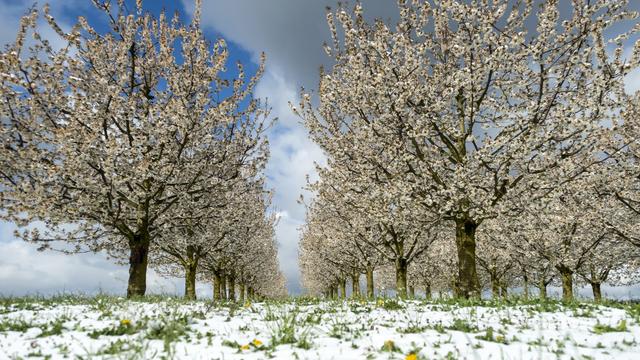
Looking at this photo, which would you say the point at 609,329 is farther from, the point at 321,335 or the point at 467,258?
the point at 467,258

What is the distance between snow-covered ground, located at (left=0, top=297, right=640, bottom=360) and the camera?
5.61 metres

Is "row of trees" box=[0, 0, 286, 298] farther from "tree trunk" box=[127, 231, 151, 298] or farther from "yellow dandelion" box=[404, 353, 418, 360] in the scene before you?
"yellow dandelion" box=[404, 353, 418, 360]

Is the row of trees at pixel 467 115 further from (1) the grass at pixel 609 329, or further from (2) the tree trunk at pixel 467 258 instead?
(1) the grass at pixel 609 329

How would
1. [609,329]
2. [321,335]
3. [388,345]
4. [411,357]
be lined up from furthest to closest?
[609,329], [321,335], [388,345], [411,357]

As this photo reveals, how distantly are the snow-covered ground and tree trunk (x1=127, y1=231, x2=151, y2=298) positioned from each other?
21.3ft

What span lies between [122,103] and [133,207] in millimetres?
4114

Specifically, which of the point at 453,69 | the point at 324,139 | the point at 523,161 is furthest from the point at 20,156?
the point at 523,161

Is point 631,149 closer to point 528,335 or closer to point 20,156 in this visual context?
point 528,335

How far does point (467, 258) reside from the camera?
48.1 ft

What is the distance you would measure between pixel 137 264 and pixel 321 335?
36.9ft

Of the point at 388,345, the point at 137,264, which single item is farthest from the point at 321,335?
the point at 137,264

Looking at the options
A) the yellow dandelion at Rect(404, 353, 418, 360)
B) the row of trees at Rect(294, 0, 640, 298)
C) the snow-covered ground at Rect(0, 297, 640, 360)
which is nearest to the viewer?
the yellow dandelion at Rect(404, 353, 418, 360)

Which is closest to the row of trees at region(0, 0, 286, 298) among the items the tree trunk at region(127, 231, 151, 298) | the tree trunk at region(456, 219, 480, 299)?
the tree trunk at region(127, 231, 151, 298)

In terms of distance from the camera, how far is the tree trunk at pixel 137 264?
50.7 feet
